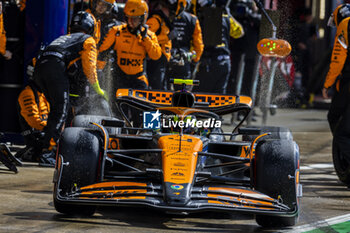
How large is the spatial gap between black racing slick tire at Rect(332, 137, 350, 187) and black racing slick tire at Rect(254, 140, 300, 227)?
8.91ft

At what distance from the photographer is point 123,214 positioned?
22.3 ft

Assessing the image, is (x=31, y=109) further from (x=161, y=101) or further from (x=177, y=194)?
(x=177, y=194)

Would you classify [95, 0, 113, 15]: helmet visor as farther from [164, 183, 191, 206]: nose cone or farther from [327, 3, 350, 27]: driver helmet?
[164, 183, 191, 206]: nose cone

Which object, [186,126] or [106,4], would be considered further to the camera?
[106,4]

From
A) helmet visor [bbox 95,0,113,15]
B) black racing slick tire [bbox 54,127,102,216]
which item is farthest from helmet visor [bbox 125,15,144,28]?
black racing slick tire [bbox 54,127,102,216]

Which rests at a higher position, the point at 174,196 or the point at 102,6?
the point at 102,6

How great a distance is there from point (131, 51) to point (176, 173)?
5.14m

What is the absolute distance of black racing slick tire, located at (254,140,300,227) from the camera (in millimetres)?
6332

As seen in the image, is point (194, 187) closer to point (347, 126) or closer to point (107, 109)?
point (347, 126)

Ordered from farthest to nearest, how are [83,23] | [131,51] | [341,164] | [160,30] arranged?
[160,30] → [131,51] → [83,23] → [341,164]

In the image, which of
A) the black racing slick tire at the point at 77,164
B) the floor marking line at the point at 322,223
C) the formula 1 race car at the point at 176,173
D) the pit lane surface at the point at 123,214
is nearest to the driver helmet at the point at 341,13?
the pit lane surface at the point at 123,214

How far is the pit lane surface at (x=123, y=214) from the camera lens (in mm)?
6207

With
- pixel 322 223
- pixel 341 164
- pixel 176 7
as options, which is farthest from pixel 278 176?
pixel 176 7

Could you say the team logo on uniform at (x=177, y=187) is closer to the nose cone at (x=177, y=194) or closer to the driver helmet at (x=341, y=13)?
the nose cone at (x=177, y=194)
